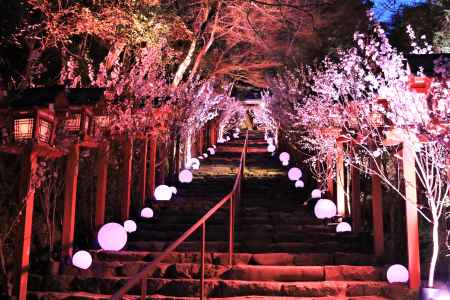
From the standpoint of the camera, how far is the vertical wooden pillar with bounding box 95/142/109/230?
31.0ft

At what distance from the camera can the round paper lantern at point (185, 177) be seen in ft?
50.0

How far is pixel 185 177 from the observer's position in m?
15.3

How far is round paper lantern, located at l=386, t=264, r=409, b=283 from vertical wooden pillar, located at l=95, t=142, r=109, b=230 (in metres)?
5.26

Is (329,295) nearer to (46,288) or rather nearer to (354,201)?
(354,201)

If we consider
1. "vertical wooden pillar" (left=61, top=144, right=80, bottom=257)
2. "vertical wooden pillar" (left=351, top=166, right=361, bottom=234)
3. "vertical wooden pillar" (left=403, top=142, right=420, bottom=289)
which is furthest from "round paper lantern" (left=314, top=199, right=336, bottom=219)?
"vertical wooden pillar" (left=61, top=144, right=80, bottom=257)

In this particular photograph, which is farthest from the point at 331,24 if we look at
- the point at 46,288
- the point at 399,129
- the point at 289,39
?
the point at 46,288

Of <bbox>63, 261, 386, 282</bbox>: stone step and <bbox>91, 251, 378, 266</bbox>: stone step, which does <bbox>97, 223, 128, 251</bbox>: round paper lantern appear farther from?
<bbox>63, 261, 386, 282</bbox>: stone step

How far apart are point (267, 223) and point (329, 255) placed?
269 centimetres

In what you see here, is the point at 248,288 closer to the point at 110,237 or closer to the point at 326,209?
the point at 110,237

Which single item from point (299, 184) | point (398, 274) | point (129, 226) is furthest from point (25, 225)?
point (299, 184)

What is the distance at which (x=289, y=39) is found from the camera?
662 inches

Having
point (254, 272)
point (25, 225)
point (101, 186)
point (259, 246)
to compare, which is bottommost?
point (254, 272)

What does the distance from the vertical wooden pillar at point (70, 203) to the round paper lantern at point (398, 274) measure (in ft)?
17.0

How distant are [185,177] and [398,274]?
8739mm
